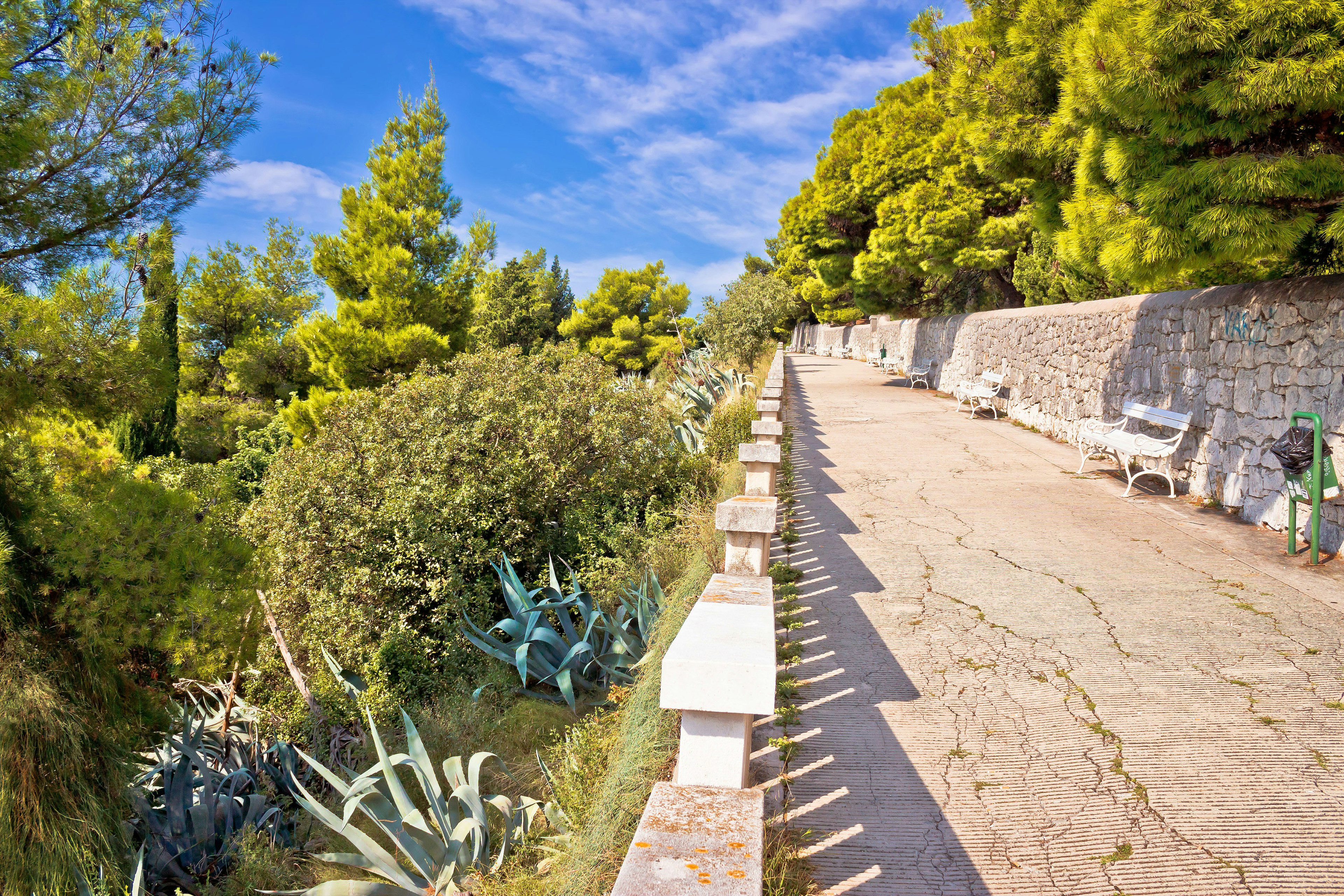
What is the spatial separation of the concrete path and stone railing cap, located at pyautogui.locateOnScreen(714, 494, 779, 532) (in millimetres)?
844

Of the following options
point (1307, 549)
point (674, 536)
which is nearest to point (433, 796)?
point (674, 536)

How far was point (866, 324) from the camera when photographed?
104 ft

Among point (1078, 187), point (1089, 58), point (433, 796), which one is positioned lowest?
point (433, 796)

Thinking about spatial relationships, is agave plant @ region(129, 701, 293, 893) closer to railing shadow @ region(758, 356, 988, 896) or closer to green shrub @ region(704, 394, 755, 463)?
railing shadow @ region(758, 356, 988, 896)

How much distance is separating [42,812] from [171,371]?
12.5 feet

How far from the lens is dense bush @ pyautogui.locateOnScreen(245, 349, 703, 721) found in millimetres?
6664

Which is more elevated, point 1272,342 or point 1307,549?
point 1272,342

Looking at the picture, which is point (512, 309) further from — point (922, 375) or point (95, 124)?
point (95, 124)

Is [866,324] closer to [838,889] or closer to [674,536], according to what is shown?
[674,536]

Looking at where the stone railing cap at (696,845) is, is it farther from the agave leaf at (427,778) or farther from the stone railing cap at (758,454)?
the stone railing cap at (758,454)

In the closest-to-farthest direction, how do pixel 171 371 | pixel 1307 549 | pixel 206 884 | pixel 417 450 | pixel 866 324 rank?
pixel 206 884 → pixel 1307 549 → pixel 171 371 → pixel 417 450 → pixel 866 324

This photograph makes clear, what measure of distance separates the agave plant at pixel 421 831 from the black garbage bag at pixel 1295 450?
19.2 feet

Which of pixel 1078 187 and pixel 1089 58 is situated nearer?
pixel 1089 58

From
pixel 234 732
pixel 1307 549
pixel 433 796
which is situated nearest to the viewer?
pixel 433 796
